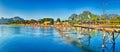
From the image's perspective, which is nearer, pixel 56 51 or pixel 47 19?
pixel 56 51

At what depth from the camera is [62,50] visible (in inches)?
1164

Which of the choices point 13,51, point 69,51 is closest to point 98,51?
point 69,51

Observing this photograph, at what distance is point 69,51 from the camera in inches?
1127

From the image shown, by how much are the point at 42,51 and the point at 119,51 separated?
9583mm

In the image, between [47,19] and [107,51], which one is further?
[47,19]

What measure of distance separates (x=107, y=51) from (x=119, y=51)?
1.55 meters

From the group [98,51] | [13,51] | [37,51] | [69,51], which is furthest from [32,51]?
[98,51]

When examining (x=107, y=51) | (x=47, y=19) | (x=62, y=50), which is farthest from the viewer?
(x=47, y=19)

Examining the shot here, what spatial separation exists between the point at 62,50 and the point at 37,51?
3289mm

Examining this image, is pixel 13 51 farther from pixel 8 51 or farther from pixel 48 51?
pixel 48 51

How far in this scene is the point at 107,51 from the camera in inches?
1081

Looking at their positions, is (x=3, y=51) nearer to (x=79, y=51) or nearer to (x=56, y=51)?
(x=56, y=51)

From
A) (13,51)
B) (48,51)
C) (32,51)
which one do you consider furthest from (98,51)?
(13,51)

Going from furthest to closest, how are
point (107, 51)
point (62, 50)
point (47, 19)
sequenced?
1. point (47, 19)
2. point (62, 50)
3. point (107, 51)
